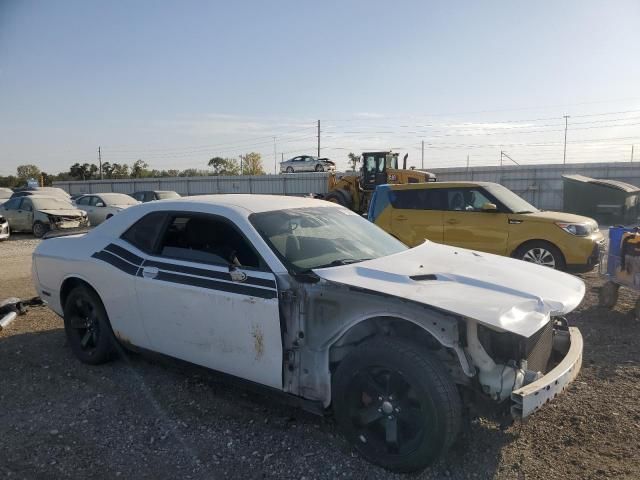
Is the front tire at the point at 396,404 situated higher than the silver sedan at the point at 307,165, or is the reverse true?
the silver sedan at the point at 307,165

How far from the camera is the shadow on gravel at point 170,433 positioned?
9.66 ft

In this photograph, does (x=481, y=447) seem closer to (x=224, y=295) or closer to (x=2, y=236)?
(x=224, y=295)

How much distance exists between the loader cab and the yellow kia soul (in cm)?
905

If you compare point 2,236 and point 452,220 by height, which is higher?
point 452,220

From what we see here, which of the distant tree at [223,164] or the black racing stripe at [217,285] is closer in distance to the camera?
the black racing stripe at [217,285]

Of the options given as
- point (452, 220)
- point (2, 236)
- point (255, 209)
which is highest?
point (255, 209)

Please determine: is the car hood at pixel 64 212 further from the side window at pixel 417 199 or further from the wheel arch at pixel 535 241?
the wheel arch at pixel 535 241

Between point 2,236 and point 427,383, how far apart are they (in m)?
16.1

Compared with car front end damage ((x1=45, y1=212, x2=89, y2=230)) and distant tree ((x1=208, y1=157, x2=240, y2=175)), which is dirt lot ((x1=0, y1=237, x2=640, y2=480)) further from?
distant tree ((x1=208, y1=157, x2=240, y2=175))

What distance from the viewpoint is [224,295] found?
11.1ft

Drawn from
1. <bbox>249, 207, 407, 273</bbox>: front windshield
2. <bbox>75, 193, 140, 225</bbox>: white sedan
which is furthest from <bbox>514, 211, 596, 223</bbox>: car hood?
<bbox>75, 193, 140, 225</bbox>: white sedan

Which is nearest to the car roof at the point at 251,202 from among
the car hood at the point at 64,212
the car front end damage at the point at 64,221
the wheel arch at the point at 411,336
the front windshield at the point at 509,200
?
the wheel arch at the point at 411,336

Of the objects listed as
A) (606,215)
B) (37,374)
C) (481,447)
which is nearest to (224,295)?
(481,447)

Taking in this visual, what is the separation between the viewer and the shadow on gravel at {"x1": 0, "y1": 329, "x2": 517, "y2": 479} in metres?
2.94
